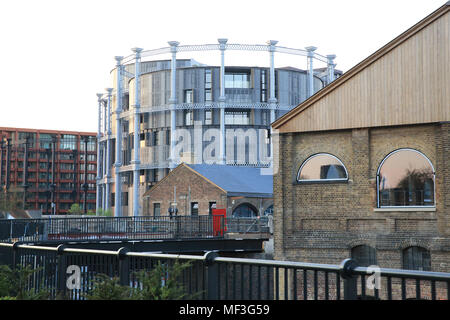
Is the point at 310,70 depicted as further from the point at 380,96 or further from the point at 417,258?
the point at 417,258

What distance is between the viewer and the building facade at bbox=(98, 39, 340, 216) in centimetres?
6241

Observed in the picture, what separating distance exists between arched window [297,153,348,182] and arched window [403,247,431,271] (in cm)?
385

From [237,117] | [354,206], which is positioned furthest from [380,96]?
[237,117]

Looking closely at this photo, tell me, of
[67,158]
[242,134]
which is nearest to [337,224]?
[242,134]

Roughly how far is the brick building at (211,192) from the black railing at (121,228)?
1442 cm

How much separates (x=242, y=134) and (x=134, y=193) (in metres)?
13.5

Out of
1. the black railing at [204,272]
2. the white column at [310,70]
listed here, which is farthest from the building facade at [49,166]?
the black railing at [204,272]

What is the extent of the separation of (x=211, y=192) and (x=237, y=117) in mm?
16180

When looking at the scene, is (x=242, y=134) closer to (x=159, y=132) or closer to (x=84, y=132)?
(x=159, y=132)

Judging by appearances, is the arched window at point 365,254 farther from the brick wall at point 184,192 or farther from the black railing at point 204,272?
the brick wall at point 184,192

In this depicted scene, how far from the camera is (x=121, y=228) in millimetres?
30391

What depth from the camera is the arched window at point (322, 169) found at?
2519 centimetres

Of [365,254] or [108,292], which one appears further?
[365,254]

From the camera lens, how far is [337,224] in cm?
2512
